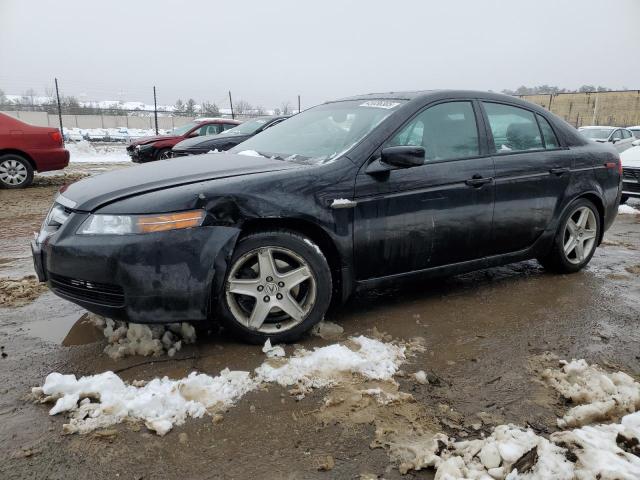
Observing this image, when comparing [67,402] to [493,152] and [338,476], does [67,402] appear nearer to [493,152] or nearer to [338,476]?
[338,476]

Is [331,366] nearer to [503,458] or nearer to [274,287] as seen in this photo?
[274,287]

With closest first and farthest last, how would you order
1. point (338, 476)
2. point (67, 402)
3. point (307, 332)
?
point (338, 476) → point (67, 402) → point (307, 332)

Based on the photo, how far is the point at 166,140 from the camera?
13.3 meters

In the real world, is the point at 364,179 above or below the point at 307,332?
above

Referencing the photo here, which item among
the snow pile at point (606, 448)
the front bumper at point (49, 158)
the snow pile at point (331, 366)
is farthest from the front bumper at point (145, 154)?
the snow pile at point (606, 448)

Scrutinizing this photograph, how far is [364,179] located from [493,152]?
120 centimetres

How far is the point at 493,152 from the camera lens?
3695 mm

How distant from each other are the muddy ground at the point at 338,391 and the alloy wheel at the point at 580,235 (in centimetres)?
20

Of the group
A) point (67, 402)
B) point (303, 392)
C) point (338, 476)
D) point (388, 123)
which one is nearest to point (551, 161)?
point (388, 123)

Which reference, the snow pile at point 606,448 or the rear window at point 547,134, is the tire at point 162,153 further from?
the snow pile at point 606,448

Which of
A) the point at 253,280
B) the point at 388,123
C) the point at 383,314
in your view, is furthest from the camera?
the point at 383,314

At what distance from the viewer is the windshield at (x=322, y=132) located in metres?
3.31

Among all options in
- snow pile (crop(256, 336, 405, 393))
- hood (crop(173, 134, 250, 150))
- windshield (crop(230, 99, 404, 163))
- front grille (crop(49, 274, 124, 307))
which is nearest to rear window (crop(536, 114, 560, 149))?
windshield (crop(230, 99, 404, 163))

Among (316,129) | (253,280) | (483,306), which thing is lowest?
(483,306)
